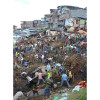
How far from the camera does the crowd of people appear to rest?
155 inches

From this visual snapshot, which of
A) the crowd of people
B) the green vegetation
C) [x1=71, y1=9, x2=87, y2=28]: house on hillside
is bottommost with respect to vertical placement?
the green vegetation

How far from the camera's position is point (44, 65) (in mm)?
4312

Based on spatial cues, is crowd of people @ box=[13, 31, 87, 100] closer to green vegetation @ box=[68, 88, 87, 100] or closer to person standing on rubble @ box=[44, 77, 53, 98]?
person standing on rubble @ box=[44, 77, 53, 98]

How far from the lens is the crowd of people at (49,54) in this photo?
12.9 ft

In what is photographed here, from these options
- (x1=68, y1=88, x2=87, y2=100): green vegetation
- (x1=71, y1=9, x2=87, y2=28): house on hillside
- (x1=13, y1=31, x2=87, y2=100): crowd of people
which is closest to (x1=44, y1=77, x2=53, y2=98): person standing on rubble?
(x1=13, y1=31, x2=87, y2=100): crowd of people

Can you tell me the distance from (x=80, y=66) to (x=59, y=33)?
5.94ft

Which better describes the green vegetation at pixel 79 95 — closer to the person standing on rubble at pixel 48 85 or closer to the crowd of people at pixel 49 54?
the crowd of people at pixel 49 54

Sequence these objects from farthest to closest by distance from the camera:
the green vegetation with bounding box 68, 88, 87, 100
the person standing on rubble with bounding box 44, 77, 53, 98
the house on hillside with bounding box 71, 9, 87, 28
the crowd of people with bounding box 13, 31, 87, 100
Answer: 1. the house on hillside with bounding box 71, 9, 87, 28
2. the crowd of people with bounding box 13, 31, 87, 100
3. the person standing on rubble with bounding box 44, 77, 53, 98
4. the green vegetation with bounding box 68, 88, 87, 100

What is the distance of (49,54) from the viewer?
5.00 metres

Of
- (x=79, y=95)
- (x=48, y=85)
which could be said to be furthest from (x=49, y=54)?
(x=79, y=95)

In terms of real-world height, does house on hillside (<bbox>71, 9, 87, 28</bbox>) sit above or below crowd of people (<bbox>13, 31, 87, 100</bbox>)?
above

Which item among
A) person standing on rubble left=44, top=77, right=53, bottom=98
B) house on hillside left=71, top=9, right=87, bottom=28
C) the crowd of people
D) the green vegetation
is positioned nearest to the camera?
the green vegetation

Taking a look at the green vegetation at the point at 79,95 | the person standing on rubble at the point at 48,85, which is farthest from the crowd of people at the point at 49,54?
the green vegetation at the point at 79,95
